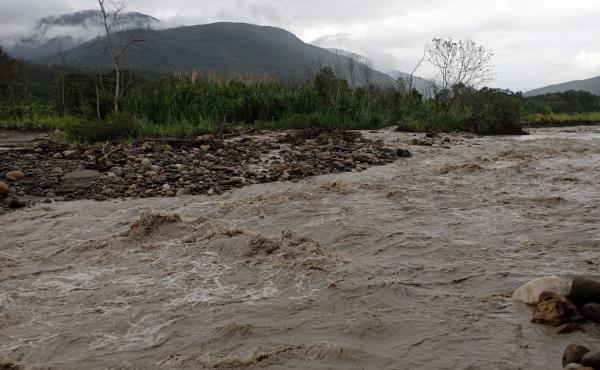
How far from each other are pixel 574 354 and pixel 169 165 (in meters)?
6.28

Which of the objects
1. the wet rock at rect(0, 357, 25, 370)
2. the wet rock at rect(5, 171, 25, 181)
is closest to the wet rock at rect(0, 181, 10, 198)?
the wet rock at rect(5, 171, 25, 181)

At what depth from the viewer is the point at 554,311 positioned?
8.25ft

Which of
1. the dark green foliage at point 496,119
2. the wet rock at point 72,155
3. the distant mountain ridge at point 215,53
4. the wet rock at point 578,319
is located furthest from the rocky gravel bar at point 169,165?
the distant mountain ridge at point 215,53

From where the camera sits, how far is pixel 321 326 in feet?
8.49

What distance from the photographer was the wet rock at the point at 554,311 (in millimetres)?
2496

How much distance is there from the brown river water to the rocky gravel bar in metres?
0.55

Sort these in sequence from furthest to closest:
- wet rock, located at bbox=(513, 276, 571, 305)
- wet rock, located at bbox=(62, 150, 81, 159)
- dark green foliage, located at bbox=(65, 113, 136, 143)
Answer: dark green foliage, located at bbox=(65, 113, 136, 143)
wet rock, located at bbox=(62, 150, 81, 159)
wet rock, located at bbox=(513, 276, 571, 305)

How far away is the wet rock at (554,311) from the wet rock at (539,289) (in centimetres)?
14

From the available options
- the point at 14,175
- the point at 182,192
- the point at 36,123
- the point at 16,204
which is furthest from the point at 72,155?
the point at 36,123

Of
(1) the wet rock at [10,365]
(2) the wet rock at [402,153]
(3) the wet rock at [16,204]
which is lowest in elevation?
(1) the wet rock at [10,365]

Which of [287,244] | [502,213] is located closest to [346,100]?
[502,213]

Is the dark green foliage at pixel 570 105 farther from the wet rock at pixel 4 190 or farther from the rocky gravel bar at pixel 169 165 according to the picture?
the wet rock at pixel 4 190

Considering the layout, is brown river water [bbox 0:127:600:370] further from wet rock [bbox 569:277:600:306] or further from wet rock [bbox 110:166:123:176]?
wet rock [bbox 110:166:123:176]

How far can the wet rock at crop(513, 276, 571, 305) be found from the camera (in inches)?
108
